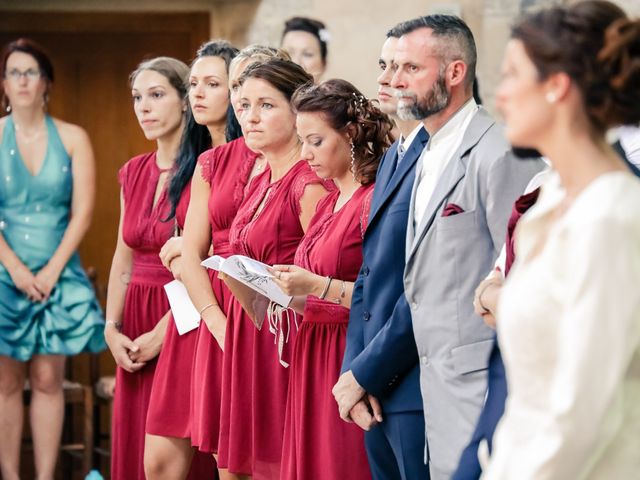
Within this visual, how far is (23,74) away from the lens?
18.8ft

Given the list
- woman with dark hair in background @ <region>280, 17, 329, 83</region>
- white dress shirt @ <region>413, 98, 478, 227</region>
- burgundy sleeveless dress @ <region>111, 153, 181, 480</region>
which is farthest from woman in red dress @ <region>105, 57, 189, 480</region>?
white dress shirt @ <region>413, 98, 478, 227</region>

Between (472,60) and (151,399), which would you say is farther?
(151,399)

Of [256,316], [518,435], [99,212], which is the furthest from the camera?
[99,212]

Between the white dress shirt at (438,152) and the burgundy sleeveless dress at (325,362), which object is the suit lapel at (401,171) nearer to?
the white dress shirt at (438,152)

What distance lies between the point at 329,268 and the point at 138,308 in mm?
1535

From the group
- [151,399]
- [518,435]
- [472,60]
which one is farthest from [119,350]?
[518,435]

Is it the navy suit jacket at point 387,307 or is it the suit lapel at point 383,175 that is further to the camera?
the suit lapel at point 383,175

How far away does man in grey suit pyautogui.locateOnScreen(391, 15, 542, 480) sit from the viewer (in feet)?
9.30

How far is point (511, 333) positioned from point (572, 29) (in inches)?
19.8

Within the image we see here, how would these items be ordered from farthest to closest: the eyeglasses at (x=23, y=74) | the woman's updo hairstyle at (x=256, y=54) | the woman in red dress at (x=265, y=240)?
the eyeglasses at (x=23, y=74) < the woman's updo hairstyle at (x=256, y=54) < the woman in red dress at (x=265, y=240)

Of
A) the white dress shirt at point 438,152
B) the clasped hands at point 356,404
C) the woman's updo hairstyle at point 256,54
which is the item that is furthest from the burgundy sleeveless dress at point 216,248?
the white dress shirt at point 438,152

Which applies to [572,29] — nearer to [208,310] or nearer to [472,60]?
[472,60]

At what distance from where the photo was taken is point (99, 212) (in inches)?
323

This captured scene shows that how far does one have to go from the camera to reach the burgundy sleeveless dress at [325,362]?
3.48 m
